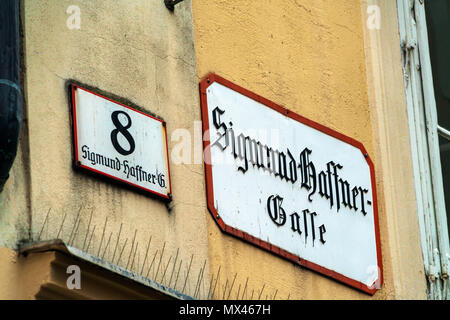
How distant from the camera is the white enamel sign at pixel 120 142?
6.20 meters

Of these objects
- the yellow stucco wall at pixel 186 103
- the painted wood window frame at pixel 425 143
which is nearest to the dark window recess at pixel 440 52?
the painted wood window frame at pixel 425 143

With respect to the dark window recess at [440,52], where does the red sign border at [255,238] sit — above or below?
below

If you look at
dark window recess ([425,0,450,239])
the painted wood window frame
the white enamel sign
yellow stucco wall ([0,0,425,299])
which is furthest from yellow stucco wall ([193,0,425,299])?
dark window recess ([425,0,450,239])

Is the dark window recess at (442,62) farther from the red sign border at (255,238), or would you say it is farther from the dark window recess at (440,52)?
the red sign border at (255,238)

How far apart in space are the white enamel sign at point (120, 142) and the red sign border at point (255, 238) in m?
0.45

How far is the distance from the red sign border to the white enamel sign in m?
0.45

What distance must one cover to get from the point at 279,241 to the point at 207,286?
854 millimetres

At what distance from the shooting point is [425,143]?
9.16 m

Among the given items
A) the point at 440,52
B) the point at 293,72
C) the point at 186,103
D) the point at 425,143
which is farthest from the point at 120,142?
the point at 440,52

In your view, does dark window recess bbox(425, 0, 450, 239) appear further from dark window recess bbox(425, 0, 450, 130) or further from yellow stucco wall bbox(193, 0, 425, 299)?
yellow stucco wall bbox(193, 0, 425, 299)

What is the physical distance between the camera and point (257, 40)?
788 centimetres

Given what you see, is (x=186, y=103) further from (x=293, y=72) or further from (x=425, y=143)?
(x=425, y=143)

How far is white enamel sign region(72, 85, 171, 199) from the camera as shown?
20.3 ft
